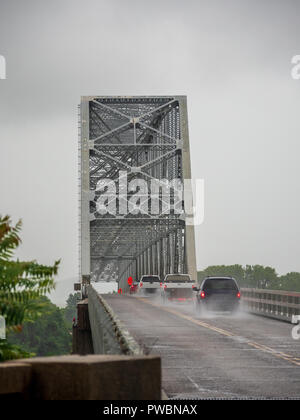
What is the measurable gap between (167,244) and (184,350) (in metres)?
57.4

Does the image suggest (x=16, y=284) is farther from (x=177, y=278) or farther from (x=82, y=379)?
(x=177, y=278)

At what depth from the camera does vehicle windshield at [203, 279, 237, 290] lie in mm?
33019

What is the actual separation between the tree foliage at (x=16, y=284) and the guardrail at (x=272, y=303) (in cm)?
2352

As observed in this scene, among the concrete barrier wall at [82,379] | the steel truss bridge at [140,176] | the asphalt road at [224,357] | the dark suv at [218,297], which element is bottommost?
the asphalt road at [224,357]

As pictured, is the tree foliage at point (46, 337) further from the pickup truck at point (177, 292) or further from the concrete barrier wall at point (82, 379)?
the concrete barrier wall at point (82, 379)

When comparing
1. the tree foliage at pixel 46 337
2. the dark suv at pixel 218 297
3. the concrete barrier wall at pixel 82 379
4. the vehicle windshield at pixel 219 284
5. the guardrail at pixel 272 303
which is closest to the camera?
the concrete barrier wall at pixel 82 379

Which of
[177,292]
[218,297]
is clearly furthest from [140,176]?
[218,297]

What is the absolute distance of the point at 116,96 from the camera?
224ft

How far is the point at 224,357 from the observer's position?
52.9ft

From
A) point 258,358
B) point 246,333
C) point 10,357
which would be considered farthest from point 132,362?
point 246,333

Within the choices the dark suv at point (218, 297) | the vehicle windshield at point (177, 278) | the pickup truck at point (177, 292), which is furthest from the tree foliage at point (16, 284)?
the vehicle windshield at point (177, 278)

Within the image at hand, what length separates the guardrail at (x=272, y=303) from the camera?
95.0 ft

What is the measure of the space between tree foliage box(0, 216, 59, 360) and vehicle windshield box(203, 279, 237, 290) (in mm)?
27918

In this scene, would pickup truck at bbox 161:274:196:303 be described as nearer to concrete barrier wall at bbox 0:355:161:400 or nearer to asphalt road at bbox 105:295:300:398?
asphalt road at bbox 105:295:300:398
